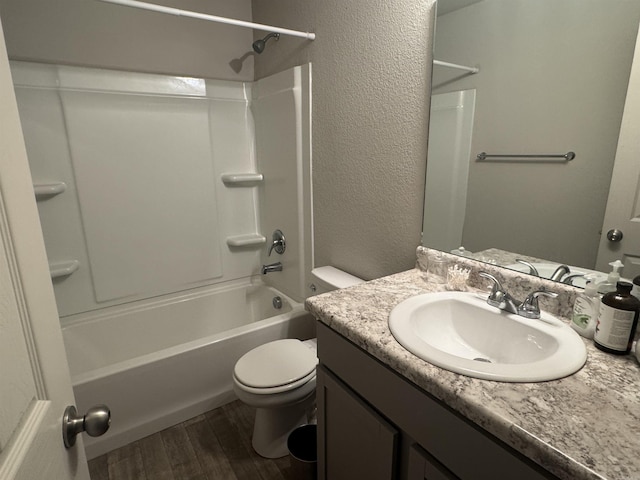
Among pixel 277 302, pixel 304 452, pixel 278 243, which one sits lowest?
pixel 304 452

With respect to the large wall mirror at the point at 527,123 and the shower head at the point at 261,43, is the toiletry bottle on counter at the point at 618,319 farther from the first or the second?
the shower head at the point at 261,43

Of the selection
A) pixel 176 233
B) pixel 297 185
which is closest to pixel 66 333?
pixel 176 233

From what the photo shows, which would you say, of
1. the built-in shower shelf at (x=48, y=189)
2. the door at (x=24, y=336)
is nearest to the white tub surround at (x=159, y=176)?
the built-in shower shelf at (x=48, y=189)

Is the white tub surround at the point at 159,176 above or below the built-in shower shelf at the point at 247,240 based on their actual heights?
above

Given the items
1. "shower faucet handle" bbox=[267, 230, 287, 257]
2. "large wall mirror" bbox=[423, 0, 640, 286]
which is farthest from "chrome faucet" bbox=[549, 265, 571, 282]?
"shower faucet handle" bbox=[267, 230, 287, 257]

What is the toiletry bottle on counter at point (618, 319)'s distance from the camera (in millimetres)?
782

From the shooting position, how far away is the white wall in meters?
0.91

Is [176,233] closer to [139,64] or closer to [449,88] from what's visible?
[139,64]

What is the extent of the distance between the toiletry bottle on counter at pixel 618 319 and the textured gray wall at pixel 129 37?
2369 millimetres

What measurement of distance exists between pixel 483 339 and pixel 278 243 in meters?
1.58

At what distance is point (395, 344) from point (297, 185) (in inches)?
56.5

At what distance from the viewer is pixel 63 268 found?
198cm

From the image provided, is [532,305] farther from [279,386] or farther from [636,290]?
[279,386]

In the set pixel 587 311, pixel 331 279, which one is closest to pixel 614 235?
pixel 587 311
